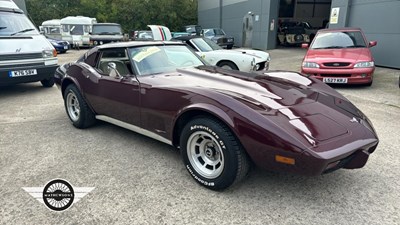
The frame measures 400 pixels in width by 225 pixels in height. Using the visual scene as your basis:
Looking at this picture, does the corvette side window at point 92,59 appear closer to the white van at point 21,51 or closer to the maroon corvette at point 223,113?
the maroon corvette at point 223,113

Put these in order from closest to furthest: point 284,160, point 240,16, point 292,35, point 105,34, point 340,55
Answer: point 284,160, point 340,55, point 105,34, point 292,35, point 240,16

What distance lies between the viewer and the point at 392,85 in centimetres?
739

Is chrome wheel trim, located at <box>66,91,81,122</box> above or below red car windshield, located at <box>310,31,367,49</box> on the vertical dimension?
below

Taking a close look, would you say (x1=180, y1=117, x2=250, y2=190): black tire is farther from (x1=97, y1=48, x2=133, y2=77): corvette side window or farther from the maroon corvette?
(x1=97, y1=48, x2=133, y2=77): corvette side window

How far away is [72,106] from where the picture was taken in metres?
4.52

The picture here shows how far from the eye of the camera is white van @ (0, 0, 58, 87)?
240 inches

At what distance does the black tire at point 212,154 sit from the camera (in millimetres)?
2354

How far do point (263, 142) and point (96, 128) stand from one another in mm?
2994

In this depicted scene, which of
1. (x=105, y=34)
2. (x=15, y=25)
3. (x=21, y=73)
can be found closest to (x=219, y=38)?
(x=105, y=34)

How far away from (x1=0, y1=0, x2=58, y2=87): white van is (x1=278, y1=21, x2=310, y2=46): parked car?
1798cm

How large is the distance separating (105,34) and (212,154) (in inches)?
731

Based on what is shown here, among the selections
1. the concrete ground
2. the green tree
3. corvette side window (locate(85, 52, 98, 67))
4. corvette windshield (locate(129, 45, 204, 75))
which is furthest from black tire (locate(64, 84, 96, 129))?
the green tree

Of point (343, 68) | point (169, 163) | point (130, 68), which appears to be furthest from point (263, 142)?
point (343, 68)
